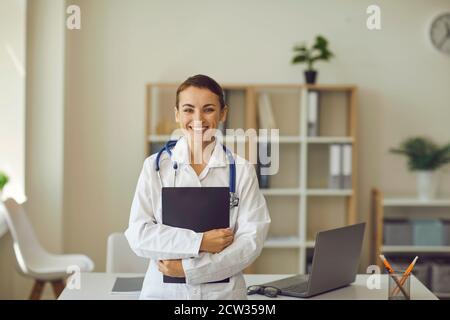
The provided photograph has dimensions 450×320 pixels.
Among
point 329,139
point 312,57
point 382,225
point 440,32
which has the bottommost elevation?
point 382,225

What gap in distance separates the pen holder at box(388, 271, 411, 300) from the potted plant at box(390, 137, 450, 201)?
208 cm

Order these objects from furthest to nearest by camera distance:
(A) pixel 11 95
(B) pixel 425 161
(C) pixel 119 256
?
(B) pixel 425 161
(A) pixel 11 95
(C) pixel 119 256

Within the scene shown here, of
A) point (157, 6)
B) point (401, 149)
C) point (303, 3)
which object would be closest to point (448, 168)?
point (401, 149)

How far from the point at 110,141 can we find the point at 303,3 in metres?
1.28

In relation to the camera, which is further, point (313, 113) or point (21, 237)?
point (313, 113)

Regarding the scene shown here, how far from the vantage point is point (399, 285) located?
1.69 metres

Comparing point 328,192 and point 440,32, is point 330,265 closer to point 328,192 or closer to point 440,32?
point 328,192

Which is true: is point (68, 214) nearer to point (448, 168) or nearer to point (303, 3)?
point (303, 3)

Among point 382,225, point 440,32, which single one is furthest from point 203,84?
point 440,32

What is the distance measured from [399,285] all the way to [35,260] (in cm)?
182

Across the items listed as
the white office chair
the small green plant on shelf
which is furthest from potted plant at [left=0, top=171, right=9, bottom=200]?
the white office chair

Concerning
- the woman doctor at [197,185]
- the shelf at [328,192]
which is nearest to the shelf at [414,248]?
the shelf at [328,192]

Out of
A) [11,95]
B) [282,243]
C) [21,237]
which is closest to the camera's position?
[21,237]
